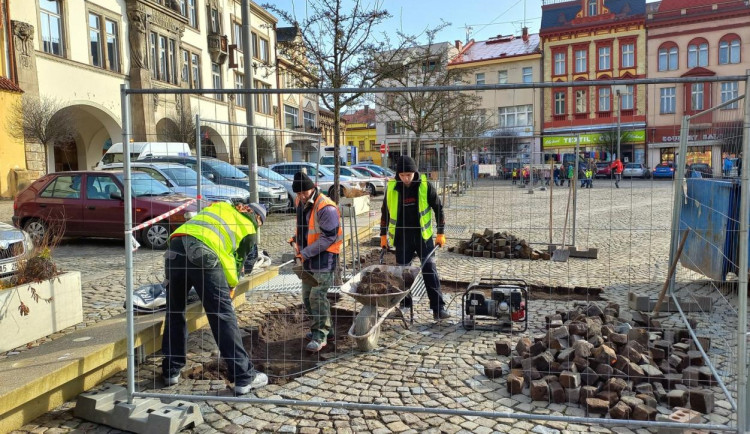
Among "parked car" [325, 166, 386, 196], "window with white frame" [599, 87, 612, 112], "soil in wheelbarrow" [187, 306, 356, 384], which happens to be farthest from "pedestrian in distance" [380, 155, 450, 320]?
"parked car" [325, 166, 386, 196]

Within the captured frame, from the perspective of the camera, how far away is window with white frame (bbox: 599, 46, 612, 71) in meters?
48.1

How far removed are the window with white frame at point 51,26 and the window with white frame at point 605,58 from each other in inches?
1596

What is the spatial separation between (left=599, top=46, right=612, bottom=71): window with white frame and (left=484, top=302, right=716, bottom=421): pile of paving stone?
47.9 metres

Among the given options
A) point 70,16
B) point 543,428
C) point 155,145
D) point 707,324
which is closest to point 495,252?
point 707,324

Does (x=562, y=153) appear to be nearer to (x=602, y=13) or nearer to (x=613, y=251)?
(x=613, y=251)

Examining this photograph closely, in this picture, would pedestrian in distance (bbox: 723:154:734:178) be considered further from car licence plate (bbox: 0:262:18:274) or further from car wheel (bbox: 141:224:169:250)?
car wheel (bbox: 141:224:169:250)

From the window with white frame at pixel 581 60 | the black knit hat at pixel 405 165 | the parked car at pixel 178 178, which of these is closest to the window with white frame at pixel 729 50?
the window with white frame at pixel 581 60

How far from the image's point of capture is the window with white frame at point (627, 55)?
47.2 metres

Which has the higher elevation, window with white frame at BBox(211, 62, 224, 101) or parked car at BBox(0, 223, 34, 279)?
window with white frame at BBox(211, 62, 224, 101)

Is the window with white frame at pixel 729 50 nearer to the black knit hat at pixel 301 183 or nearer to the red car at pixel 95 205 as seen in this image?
the red car at pixel 95 205

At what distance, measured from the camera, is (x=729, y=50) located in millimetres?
44219

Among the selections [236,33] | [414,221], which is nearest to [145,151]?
[414,221]

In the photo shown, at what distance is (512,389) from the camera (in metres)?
4.34

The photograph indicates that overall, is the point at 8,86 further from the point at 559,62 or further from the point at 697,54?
the point at 697,54
